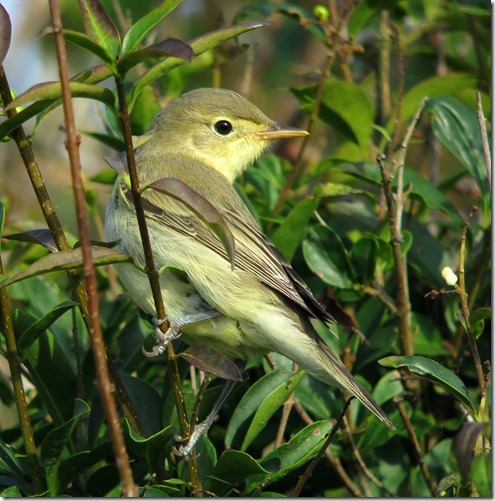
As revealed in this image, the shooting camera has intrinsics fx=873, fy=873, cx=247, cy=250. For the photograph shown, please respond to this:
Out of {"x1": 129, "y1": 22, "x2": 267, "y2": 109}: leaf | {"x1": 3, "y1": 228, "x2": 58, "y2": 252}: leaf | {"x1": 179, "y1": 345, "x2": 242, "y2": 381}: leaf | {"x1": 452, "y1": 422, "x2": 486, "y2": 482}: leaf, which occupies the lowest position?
{"x1": 179, "y1": 345, "x2": 242, "y2": 381}: leaf

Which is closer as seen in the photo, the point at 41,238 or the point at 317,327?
the point at 41,238

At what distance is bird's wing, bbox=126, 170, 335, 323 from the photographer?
11.2 ft

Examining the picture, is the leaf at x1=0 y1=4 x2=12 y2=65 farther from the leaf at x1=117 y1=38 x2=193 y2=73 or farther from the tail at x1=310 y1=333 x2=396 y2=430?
the tail at x1=310 y1=333 x2=396 y2=430

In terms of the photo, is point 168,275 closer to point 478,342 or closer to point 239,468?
point 239,468

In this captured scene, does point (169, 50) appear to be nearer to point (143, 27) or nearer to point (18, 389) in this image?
point (143, 27)

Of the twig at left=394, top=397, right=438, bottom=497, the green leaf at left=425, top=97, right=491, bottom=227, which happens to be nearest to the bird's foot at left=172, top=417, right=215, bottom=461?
the twig at left=394, top=397, right=438, bottom=497

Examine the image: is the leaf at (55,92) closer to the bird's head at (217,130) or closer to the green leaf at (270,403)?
the green leaf at (270,403)

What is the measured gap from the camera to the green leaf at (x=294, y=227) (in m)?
3.54

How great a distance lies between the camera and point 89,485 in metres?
2.97

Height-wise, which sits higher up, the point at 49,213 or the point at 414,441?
the point at 49,213

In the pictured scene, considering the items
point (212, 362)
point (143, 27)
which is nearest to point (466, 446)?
point (212, 362)

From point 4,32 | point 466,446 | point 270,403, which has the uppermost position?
point 4,32

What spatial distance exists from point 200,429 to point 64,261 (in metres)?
0.90

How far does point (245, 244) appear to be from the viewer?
354 centimetres
